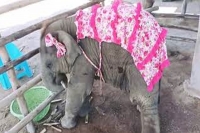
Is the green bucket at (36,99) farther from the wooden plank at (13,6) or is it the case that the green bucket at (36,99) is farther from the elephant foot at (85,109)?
the wooden plank at (13,6)

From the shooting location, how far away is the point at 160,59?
2039mm

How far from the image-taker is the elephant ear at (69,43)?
6.65 ft

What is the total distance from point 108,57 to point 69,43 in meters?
0.33

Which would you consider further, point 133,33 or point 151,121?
point 151,121

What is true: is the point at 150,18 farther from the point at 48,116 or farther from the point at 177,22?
the point at 177,22

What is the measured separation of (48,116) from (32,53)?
2.50 feet

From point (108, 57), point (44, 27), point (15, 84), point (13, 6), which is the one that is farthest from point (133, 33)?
point (15, 84)

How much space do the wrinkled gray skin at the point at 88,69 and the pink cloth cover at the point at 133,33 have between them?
2.9 inches

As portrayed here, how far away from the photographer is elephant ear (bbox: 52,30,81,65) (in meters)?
2.03

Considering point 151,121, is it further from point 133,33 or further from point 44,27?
point 44,27

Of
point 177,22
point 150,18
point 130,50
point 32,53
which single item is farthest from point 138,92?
point 177,22

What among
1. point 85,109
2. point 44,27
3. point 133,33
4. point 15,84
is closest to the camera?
point 133,33

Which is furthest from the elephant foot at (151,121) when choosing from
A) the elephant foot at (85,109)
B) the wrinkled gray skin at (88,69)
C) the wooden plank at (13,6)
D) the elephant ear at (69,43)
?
the wooden plank at (13,6)

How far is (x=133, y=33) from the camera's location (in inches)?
76.2
